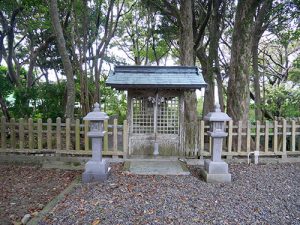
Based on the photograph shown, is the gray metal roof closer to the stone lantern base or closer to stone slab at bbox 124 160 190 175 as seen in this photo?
stone slab at bbox 124 160 190 175

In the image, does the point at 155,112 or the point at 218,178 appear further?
the point at 155,112

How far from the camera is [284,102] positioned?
36.1 ft

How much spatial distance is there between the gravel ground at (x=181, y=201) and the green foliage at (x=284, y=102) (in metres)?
4.76

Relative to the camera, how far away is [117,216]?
3977mm

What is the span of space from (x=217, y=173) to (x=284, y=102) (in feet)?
22.8

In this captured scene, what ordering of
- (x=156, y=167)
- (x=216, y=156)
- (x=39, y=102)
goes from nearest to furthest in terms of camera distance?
1. (x=216, y=156)
2. (x=156, y=167)
3. (x=39, y=102)

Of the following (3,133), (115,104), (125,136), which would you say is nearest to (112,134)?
(125,136)

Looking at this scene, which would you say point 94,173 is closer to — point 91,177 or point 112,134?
point 91,177

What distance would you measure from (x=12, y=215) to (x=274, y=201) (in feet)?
15.8

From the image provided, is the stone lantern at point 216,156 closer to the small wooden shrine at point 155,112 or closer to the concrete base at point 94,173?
the small wooden shrine at point 155,112

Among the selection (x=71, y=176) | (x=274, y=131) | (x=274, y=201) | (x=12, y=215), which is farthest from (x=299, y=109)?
(x=12, y=215)

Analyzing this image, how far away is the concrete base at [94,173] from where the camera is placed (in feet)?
18.8

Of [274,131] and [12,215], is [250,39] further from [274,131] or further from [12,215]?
[12,215]

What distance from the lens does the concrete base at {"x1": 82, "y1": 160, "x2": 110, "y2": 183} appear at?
5.73 m
